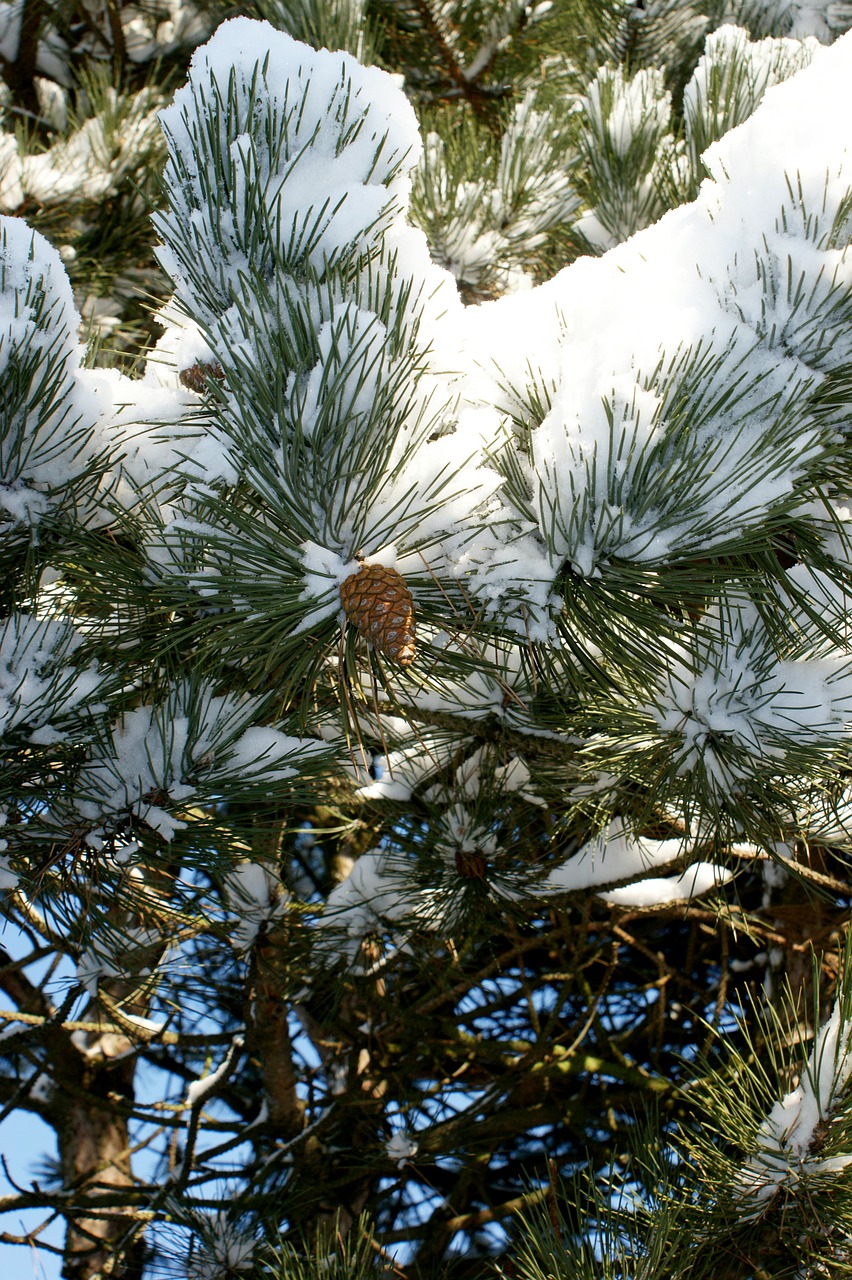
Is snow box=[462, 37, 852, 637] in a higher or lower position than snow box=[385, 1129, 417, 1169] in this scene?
higher

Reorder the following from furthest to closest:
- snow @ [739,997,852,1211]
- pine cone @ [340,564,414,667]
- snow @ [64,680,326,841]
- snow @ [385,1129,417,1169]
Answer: snow @ [385,1129,417,1169] → snow @ [739,997,852,1211] → snow @ [64,680,326,841] → pine cone @ [340,564,414,667]

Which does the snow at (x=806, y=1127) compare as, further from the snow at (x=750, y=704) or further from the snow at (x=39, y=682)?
the snow at (x=39, y=682)

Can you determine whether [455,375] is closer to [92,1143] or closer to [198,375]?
[198,375]

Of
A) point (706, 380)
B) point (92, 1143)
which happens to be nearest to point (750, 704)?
point (706, 380)

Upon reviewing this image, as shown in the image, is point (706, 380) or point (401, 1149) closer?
point (706, 380)

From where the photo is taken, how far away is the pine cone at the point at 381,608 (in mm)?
787

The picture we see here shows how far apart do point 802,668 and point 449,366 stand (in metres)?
0.53

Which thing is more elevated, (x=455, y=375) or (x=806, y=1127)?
(x=455, y=375)

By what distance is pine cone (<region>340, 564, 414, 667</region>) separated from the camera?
2.58 ft

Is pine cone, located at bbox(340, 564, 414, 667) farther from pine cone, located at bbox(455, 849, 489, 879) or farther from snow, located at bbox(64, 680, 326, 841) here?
pine cone, located at bbox(455, 849, 489, 879)

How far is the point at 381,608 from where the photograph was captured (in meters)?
0.79

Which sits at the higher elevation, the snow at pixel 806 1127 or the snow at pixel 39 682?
the snow at pixel 39 682

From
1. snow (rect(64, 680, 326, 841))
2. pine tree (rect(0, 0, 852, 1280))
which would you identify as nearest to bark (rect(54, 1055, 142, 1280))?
pine tree (rect(0, 0, 852, 1280))

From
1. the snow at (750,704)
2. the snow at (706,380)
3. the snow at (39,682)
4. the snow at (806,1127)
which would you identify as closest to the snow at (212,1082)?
the snow at (806,1127)
